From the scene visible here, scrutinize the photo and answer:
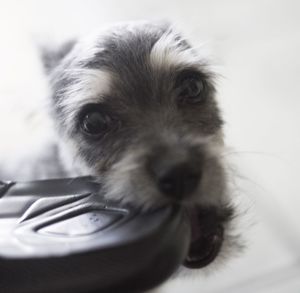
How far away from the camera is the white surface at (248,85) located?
1329 millimetres

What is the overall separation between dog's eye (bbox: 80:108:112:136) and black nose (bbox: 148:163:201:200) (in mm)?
236

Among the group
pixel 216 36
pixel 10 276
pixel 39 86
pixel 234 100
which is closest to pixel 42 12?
pixel 39 86

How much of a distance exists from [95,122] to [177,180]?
289mm

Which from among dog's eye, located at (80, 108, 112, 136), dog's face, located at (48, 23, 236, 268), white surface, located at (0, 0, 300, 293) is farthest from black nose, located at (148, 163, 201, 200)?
white surface, located at (0, 0, 300, 293)

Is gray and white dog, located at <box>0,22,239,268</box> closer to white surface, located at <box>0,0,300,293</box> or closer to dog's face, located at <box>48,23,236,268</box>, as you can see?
dog's face, located at <box>48,23,236,268</box>

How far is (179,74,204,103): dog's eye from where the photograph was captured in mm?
1043

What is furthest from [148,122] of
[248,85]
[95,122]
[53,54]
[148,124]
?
[248,85]

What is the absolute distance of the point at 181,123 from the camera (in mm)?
956

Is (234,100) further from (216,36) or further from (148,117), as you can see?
(148,117)

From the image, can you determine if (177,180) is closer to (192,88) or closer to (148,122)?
(148,122)

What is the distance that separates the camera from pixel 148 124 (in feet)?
3.11

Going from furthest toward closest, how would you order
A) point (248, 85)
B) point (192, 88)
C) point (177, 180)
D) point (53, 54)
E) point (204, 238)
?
1. point (248, 85)
2. point (53, 54)
3. point (192, 88)
4. point (204, 238)
5. point (177, 180)

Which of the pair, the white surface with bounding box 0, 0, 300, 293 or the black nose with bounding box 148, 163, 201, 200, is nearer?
the black nose with bounding box 148, 163, 201, 200

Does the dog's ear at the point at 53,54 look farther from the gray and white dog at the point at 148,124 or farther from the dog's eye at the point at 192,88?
the dog's eye at the point at 192,88
